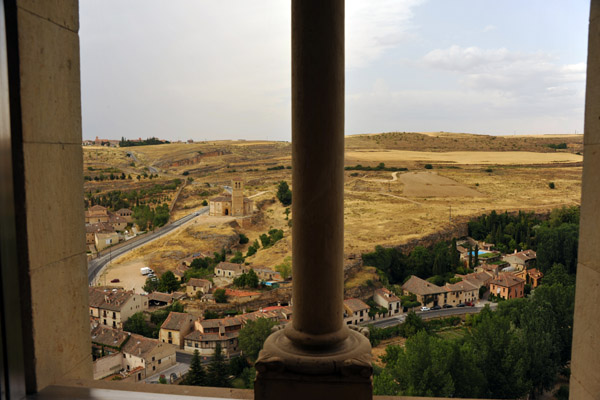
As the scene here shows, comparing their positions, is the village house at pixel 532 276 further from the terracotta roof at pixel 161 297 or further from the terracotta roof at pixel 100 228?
the terracotta roof at pixel 100 228

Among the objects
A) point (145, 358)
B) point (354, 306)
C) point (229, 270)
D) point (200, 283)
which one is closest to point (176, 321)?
point (145, 358)

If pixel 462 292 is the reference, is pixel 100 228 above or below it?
above

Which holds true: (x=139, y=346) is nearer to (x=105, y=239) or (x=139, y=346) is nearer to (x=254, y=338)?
(x=254, y=338)

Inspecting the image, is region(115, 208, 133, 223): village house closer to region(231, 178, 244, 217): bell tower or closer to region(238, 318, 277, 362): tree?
region(231, 178, 244, 217): bell tower

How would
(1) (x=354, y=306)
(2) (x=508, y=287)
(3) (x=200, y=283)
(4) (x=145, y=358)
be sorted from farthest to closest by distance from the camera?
(3) (x=200, y=283), (2) (x=508, y=287), (1) (x=354, y=306), (4) (x=145, y=358)

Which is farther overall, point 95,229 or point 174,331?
point 95,229

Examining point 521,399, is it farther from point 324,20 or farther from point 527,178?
point 527,178

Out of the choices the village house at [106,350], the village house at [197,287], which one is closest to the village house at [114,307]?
the village house at [106,350]
